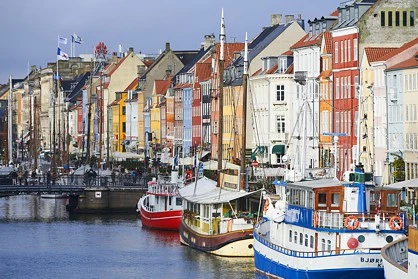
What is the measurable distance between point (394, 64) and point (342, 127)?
1068 cm

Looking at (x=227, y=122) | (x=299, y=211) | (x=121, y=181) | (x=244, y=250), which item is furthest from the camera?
(x=227, y=122)

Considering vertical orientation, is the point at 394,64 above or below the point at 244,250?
above

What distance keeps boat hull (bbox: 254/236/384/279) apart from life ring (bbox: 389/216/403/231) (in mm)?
1011

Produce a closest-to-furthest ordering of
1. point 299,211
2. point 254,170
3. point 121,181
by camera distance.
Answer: point 299,211 → point 254,170 → point 121,181

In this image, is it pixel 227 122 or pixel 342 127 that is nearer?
pixel 342 127

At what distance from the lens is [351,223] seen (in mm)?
54750

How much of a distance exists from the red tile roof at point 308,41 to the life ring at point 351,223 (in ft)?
186

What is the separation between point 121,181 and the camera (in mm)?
111625

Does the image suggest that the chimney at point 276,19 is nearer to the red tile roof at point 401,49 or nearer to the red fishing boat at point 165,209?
the red tile roof at point 401,49

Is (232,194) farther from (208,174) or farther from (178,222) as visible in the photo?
(208,174)

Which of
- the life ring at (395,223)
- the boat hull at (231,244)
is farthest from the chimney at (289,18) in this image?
the life ring at (395,223)

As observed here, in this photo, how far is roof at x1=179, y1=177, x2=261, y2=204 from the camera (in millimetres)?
75438

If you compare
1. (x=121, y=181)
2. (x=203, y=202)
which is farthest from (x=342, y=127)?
(x=203, y=202)

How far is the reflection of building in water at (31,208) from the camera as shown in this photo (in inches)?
4178
